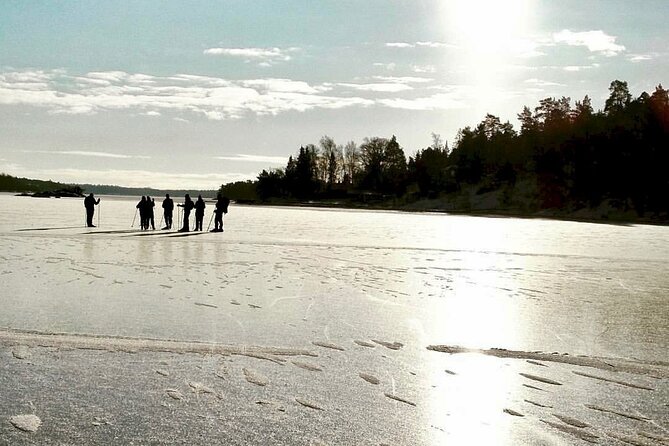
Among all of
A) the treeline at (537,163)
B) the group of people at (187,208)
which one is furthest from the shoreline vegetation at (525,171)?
the group of people at (187,208)

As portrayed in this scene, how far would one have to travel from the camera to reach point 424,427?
192 inches

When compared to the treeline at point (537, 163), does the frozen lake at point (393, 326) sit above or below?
below

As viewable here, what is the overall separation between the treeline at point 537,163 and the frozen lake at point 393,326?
242ft

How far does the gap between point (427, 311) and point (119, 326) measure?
4290 mm

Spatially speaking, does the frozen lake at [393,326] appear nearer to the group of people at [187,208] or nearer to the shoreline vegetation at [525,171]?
the group of people at [187,208]

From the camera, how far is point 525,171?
116 metres

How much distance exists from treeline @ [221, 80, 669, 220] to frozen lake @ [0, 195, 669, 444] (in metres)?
73.8

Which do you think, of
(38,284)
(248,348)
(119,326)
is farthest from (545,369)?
(38,284)

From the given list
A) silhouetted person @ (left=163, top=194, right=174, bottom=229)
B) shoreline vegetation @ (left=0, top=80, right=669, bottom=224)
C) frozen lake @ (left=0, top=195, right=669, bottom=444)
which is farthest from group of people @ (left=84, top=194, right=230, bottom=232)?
shoreline vegetation @ (left=0, top=80, right=669, bottom=224)

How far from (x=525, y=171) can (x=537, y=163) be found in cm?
1145

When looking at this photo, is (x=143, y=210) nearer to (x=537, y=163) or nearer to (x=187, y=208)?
(x=187, y=208)

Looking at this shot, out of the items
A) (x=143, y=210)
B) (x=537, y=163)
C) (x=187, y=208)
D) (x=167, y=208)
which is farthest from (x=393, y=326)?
(x=537, y=163)

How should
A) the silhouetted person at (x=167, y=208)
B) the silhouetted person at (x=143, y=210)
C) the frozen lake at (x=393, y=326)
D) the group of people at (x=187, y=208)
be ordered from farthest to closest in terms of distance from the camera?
the silhouetted person at (x=167, y=208) → the silhouetted person at (x=143, y=210) → the group of people at (x=187, y=208) → the frozen lake at (x=393, y=326)

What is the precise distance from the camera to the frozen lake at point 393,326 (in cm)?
518
